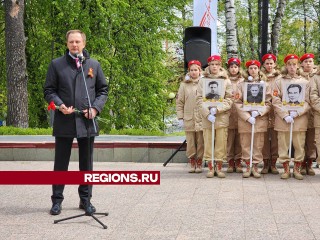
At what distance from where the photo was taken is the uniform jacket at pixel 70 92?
21.4 feet

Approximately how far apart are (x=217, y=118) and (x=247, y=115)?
1.59ft

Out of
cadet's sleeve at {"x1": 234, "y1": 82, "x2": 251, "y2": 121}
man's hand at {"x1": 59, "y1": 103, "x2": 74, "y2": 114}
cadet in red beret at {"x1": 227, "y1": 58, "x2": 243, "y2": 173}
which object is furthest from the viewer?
cadet in red beret at {"x1": 227, "y1": 58, "x2": 243, "y2": 173}

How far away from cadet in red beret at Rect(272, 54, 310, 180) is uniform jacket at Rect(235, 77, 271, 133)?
177 millimetres

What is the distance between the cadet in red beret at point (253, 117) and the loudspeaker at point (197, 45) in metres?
1.47

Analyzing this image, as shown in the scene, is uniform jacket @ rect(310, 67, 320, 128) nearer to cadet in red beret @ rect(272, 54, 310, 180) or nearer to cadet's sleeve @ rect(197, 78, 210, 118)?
cadet in red beret @ rect(272, 54, 310, 180)

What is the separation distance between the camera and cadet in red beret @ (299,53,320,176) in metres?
9.69

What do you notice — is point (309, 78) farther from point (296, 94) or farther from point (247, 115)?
point (247, 115)

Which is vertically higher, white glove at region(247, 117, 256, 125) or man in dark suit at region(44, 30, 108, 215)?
man in dark suit at region(44, 30, 108, 215)

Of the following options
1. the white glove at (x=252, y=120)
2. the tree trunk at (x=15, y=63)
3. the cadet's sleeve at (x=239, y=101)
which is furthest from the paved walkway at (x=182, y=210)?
the tree trunk at (x=15, y=63)

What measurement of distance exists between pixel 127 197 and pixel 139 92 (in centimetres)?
1564

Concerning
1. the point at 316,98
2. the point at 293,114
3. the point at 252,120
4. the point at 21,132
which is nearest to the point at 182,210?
the point at 252,120

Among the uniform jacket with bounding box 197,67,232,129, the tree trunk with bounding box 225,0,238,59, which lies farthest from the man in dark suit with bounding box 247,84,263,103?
the tree trunk with bounding box 225,0,238,59

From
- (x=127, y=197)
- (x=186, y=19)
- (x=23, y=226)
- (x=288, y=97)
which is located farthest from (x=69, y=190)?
(x=186, y=19)

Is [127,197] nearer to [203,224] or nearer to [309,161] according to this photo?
[203,224]
